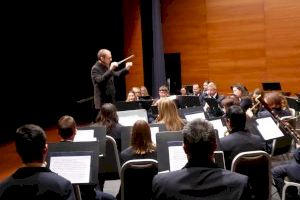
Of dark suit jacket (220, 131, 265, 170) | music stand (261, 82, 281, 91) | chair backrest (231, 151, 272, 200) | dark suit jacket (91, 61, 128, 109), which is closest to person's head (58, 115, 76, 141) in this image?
dark suit jacket (220, 131, 265, 170)

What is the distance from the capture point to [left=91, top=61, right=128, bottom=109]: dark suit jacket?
7355mm

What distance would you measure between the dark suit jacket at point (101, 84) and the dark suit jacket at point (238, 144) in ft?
11.6

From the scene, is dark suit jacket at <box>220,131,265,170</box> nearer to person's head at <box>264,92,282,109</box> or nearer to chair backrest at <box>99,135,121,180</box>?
chair backrest at <box>99,135,121,180</box>

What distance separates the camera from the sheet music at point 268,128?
4775 mm

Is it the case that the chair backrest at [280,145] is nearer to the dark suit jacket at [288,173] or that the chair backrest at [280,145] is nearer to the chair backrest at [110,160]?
the dark suit jacket at [288,173]

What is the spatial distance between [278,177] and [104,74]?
3823 millimetres

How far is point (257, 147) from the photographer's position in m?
4.16

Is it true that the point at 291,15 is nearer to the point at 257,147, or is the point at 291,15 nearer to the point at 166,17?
the point at 166,17

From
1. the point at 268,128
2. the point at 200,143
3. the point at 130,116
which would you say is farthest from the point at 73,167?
the point at 130,116

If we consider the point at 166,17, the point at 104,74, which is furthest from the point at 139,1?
the point at 104,74

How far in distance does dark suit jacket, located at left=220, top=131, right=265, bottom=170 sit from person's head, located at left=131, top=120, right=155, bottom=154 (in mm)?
722

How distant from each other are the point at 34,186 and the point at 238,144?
2260 mm

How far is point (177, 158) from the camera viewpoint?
353 centimetres

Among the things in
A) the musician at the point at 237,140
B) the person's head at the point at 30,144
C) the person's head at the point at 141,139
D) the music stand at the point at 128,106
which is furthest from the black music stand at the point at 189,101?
the person's head at the point at 30,144
